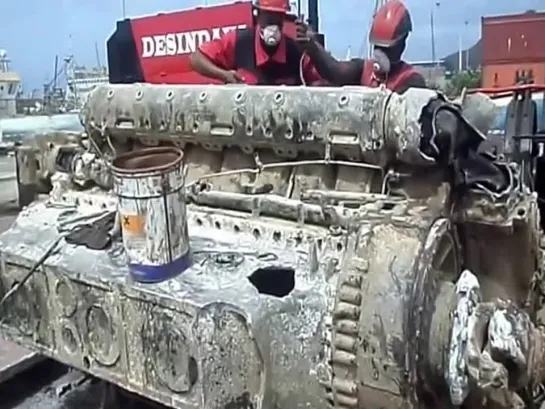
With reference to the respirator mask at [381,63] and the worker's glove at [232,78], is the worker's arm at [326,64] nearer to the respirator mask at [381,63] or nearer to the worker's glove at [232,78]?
the respirator mask at [381,63]

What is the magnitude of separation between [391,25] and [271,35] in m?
0.52

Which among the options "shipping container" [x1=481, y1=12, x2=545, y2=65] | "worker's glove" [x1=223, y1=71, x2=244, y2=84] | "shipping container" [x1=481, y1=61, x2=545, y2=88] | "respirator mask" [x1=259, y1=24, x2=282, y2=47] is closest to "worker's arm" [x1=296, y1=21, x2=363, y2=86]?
"respirator mask" [x1=259, y1=24, x2=282, y2=47]

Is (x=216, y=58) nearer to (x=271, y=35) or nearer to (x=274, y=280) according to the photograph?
(x=271, y=35)

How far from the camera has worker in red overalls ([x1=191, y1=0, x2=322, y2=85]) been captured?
3383 millimetres

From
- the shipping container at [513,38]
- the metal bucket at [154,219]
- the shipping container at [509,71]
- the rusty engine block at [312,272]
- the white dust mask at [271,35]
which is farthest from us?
the shipping container at [513,38]

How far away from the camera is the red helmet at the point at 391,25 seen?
11.2ft

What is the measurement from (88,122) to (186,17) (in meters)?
1.61

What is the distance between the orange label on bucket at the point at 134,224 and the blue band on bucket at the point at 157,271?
0.32 feet

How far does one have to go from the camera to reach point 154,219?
214 centimetres

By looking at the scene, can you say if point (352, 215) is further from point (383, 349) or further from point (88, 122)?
point (88, 122)

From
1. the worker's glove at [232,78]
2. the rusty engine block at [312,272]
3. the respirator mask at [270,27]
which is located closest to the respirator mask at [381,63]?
the respirator mask at [270,27]

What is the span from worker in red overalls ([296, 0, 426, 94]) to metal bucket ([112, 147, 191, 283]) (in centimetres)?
138

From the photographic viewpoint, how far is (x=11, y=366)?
318cm

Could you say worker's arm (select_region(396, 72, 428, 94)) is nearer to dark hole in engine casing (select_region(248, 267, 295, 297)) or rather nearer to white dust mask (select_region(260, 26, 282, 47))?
white dust mask (select_region(260, 26, 282, 47))
